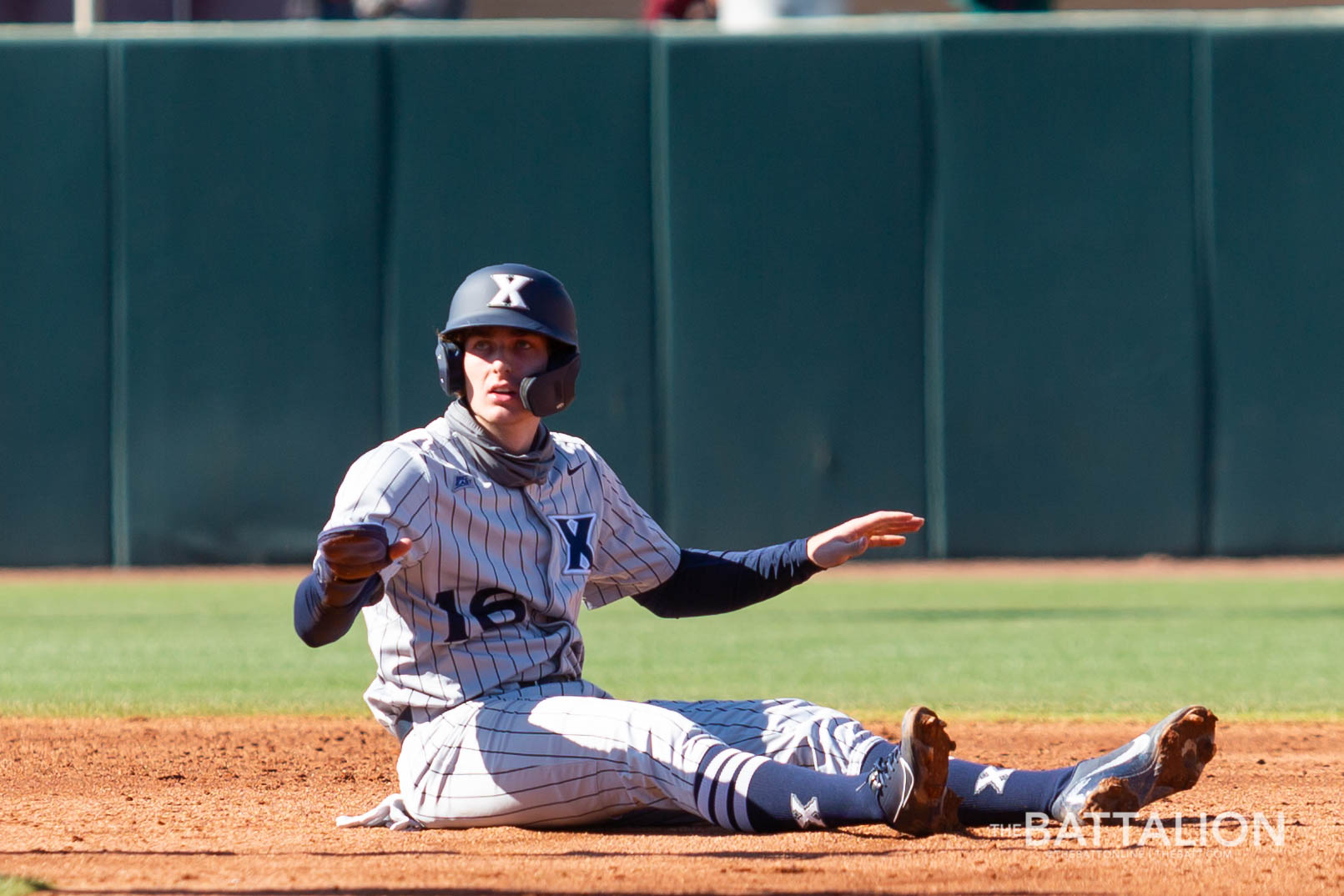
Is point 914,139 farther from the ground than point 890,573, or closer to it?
farther from the ground

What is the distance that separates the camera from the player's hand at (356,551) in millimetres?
2736

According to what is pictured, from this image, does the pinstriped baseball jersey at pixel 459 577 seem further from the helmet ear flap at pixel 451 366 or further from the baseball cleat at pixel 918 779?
the baseball cleat at pixel 918 779

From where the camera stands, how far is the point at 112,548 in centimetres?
986

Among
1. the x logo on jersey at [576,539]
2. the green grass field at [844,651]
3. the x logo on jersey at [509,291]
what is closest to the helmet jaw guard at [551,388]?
the x logo on jersey at [509,291]

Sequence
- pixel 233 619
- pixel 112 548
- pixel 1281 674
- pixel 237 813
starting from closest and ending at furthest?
pixel 237 813 → pixel 1281 674 → pixel 233 619 → pixel 112 548

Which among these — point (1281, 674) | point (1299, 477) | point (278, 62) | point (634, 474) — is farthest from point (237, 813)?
point (1299, 477)

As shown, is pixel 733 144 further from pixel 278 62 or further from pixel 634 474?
pixel 278 62

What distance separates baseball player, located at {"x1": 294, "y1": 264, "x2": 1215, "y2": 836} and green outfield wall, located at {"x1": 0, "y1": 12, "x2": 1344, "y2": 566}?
21.0 ft

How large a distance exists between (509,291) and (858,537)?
0.85m

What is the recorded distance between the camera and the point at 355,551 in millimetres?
2740

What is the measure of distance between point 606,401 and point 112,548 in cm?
298

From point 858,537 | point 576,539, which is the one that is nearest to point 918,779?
point 858,537

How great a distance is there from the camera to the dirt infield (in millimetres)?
2748

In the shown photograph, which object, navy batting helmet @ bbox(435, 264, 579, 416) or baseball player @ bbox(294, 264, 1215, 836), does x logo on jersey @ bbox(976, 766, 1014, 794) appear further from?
navy batting helmet @ bbox(435, 264, 579, 416)
